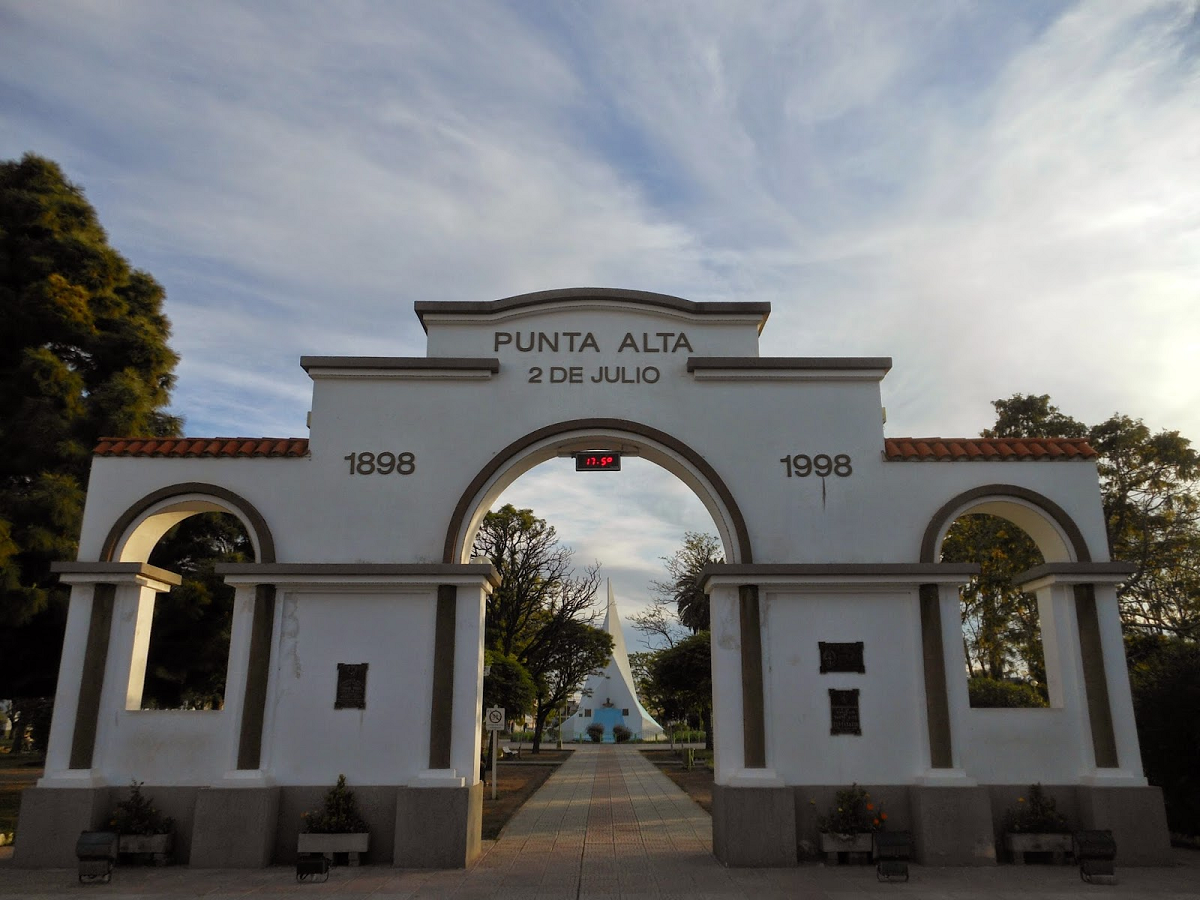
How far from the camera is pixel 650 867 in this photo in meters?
10.8

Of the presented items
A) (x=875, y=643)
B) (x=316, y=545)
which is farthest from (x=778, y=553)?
(x=316, y=545)

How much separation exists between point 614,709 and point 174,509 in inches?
1943

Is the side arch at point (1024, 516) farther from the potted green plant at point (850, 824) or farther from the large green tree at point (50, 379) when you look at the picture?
the large green tree at point (50, 379)

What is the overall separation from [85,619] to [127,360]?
7.10m

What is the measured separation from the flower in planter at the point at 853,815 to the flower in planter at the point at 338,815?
19.1 ft

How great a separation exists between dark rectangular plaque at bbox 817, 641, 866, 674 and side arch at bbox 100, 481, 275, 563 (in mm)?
7558

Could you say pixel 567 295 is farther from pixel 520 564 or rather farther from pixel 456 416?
pixel 520 564

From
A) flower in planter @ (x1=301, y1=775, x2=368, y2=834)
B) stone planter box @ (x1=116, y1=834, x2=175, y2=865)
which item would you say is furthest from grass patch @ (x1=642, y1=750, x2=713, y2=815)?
stone planter box @ (x1=116, y1=834, x2=175, y2=865)

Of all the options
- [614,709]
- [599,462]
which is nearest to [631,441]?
[599,462]

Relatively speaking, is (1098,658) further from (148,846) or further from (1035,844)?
(148,846)

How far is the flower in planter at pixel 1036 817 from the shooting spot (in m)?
10.8

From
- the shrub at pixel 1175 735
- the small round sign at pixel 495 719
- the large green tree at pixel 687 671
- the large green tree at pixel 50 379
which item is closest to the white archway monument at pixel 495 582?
the shrub at pixel 1175 735

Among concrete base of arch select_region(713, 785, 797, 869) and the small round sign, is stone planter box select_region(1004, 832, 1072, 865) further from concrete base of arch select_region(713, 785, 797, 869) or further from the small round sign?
the small round sign

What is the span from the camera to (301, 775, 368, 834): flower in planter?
10.7 m
